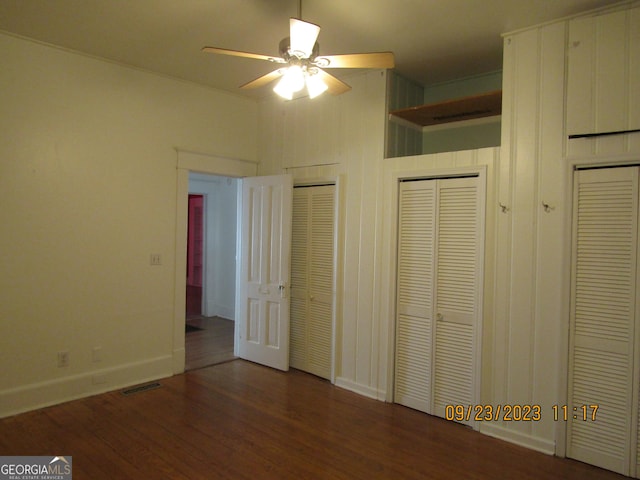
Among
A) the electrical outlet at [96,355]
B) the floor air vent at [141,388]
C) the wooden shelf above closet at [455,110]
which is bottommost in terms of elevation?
the floor air vent at [141,388]

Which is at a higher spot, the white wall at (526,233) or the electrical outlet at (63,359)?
the white wall at (526,233)

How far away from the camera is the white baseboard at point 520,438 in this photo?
2.84 metres

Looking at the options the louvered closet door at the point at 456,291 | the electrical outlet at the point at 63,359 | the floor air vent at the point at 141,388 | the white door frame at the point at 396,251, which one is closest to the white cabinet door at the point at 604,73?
the white door frame at the point at 396,251

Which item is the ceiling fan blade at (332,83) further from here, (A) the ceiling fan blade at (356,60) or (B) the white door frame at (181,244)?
(B) the white door frame at (181,244)

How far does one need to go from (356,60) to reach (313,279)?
2403 mm

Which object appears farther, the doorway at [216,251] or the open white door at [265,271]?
the doorway at [216,251]

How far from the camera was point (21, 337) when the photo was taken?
3.27 m

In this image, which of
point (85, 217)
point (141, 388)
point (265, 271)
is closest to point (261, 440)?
point (141, 388)

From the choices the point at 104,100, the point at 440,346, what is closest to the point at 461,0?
the point at 440,346

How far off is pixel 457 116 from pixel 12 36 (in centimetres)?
367

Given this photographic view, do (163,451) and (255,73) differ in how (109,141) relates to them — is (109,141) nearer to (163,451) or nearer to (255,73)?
(255,73)

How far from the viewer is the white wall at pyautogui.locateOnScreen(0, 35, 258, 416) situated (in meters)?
3.24
